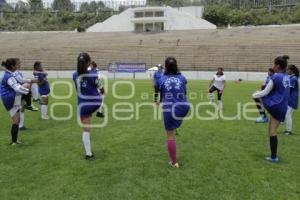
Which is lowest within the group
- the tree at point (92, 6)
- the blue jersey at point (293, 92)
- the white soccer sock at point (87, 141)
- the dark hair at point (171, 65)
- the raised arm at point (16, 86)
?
the white soccer sock at point (87, 141)

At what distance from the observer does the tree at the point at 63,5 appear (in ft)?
319

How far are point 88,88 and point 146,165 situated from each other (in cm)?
195

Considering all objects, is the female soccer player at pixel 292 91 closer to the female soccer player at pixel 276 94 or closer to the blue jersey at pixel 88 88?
the female soccer player at pixel 276 94

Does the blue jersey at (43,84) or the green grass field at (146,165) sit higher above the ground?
the blue jersey at (43,84)

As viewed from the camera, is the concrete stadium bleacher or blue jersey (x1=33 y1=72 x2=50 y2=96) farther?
the concrete stadium bleacher

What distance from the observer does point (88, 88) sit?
8.10m

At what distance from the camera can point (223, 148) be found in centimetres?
921

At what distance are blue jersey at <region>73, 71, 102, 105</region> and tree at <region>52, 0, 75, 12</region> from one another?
9247 cm

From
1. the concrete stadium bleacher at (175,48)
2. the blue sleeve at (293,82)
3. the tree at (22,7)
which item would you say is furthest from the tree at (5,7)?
the blue sleeve at (293,82)

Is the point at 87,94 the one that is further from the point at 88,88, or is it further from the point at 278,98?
the point at 278,98

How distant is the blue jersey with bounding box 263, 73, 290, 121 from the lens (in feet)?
25.8

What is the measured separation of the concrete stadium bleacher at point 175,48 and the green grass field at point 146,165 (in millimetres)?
33565

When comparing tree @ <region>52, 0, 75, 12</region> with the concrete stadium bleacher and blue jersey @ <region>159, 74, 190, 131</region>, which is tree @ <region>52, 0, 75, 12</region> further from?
blue jersey @ <region>159, 74, 190, 131</region>

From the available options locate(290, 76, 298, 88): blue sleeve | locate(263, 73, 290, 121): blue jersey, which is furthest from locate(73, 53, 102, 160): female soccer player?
locate(290, 76, 298, 88): blue sleeve
